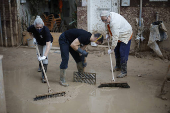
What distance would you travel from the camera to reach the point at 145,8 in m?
7.26

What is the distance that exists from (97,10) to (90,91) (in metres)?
4.54

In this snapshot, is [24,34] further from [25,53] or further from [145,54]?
[145,54]

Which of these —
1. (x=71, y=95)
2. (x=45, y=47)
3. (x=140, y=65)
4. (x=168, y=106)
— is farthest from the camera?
(x=140, y=65)

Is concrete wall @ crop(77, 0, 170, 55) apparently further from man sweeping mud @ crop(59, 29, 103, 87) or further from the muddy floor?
man sweeping mud @ crop(59, 29, 103, 87)

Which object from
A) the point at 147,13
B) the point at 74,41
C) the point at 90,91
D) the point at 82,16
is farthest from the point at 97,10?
the point at 90,91

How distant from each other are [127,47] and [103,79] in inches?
41.1

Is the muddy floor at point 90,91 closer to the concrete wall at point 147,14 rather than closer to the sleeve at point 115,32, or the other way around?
the concrete wall at point 147,14

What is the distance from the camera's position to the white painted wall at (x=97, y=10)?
26.1ft

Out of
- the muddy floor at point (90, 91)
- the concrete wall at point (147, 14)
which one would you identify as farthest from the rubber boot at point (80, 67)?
the concrete wall at point (147, 14)

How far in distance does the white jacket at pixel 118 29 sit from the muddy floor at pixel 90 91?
1.05 meters

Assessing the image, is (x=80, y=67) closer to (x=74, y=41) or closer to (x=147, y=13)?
(x=74, y=41)

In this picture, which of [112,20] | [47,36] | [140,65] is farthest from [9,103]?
[140,65]

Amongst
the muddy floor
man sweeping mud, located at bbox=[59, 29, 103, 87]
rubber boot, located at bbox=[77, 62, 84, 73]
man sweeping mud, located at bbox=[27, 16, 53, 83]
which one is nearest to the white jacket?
man sweeping mud, located at bbox=[59, 29, 103, 87]

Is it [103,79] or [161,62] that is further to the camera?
[161,62]
